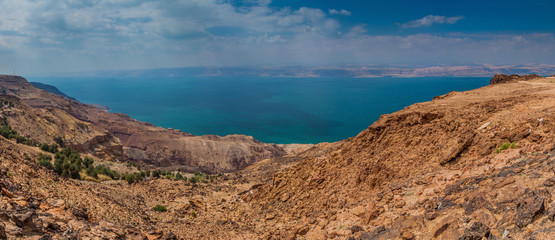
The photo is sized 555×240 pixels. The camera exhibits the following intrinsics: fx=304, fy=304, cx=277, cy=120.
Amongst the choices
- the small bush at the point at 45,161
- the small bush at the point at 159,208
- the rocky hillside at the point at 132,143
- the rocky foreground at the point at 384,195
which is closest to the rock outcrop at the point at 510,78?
the rocky foreground at the point at 384,195

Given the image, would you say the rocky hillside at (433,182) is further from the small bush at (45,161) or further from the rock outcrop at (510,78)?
the small bush at (45,161)

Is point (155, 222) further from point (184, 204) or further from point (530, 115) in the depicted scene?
point (530, 115)

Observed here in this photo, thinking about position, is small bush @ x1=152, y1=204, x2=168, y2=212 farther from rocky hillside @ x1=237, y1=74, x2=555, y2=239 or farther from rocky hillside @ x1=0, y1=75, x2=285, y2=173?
rocky hillside @ x1=0, y1=75, x2=285, y2=173

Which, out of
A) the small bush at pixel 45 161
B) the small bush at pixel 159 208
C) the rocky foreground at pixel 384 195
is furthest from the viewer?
the small bush at pixel 45 161

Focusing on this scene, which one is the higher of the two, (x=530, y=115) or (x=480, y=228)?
(x=530, y=115)

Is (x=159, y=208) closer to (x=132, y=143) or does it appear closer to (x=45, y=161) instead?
(x=45, y=161)

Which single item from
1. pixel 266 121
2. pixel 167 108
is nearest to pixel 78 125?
pixel 266 121
